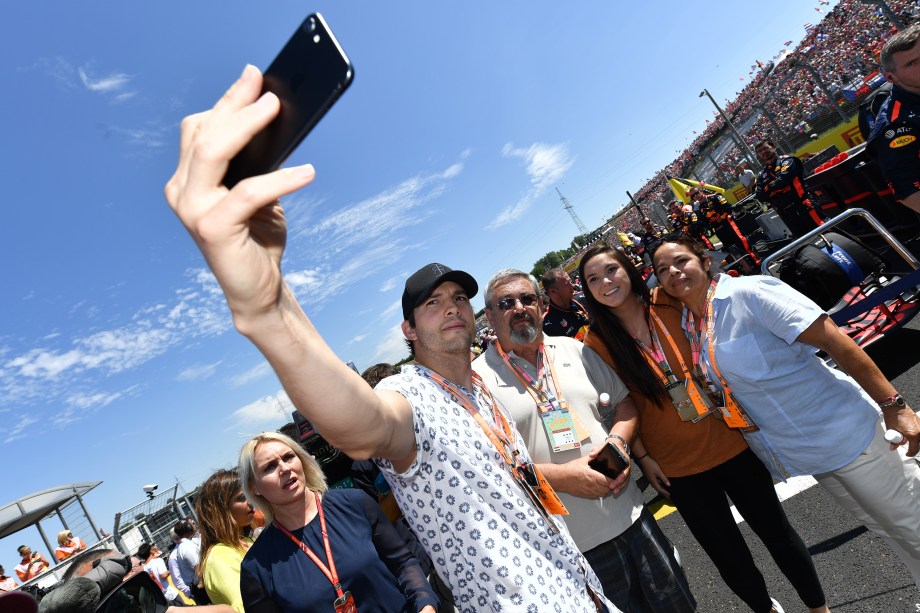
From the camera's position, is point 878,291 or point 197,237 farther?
point 878,291

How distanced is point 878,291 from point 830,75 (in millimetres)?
29535

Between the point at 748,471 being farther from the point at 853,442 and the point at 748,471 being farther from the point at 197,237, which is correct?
the point at 197,237

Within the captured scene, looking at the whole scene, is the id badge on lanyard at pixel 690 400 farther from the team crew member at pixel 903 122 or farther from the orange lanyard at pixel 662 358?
the team crew member at pixel 903 122

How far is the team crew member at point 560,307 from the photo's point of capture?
6688mm

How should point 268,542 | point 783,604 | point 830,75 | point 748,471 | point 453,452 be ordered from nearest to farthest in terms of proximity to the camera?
point 453,452 < point 268,542 < point 748,471 < point 783,604 < point 830,75

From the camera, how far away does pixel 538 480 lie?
5.97ft

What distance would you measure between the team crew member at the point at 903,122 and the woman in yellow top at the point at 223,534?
187 inches

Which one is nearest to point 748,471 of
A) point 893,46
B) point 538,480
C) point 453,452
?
point 538,480

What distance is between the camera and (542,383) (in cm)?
256

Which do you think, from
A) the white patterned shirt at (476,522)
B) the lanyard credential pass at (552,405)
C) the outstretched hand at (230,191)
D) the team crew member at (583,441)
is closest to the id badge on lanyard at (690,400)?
the team crew member at (583,441)

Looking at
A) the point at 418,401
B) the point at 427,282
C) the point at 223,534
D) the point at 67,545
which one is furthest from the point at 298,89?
the point at 67,545

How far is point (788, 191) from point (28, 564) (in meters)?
17.1

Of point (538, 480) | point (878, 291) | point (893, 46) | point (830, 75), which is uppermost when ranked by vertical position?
point (830, 75)

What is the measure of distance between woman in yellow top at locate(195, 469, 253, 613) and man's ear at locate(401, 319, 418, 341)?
1.71 meters
